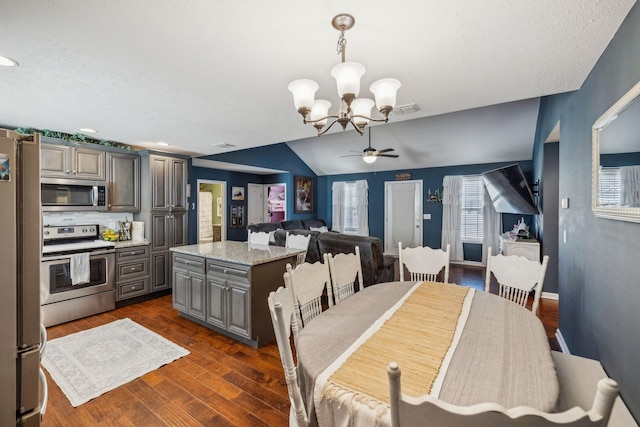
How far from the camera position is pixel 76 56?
1736mm

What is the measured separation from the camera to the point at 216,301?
297 cm

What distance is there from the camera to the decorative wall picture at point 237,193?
23.8 ft

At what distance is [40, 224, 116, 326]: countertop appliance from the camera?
318 centimetres

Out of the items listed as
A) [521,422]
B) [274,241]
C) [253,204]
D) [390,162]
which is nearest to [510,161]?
[390,162]

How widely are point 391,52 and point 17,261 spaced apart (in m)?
2.05

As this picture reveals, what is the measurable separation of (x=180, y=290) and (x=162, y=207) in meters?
1.60

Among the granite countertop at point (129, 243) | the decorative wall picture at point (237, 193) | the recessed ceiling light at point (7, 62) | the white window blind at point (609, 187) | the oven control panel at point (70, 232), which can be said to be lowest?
the granite countertop at point (129, 243)

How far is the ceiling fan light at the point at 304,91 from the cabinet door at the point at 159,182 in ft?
11.4

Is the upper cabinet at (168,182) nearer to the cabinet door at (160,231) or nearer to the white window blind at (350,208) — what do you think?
the cabinet door at (160,231)

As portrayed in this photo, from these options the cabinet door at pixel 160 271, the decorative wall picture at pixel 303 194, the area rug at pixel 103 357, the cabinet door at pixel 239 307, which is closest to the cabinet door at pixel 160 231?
the cabinet door at pixel 160 271

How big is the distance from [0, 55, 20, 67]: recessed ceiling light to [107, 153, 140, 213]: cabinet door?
7.56ft

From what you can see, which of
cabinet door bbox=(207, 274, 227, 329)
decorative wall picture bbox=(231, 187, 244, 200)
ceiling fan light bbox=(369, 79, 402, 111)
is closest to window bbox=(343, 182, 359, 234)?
decorative wall picture bbox=(231, 187, 244, 200)

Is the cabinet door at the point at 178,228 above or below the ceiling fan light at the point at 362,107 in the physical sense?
below

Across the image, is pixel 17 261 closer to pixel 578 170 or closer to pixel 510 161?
pixel 578 170
